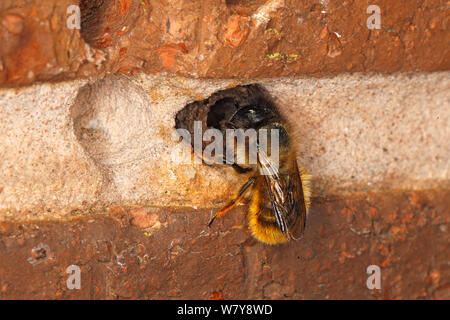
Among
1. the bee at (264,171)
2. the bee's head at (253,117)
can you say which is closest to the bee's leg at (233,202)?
the bee at (264,171)

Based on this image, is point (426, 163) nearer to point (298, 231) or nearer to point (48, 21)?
point (298, 231)

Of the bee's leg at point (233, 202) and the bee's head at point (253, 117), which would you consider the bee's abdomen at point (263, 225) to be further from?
the bee's head at point (253, 117)

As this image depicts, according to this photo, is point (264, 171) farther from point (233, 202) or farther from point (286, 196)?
point (233, 202)

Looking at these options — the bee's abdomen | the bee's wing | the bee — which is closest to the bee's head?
the bee

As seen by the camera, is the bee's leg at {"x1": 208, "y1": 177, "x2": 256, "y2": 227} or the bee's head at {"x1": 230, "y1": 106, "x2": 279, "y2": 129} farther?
the bee's head at {"x1": 230, "y1": 106, "x2": 279, "y2": 129}

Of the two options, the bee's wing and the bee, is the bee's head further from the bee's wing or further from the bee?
the bee's wing

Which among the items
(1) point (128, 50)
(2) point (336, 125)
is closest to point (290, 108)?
(2) point (336, 125)

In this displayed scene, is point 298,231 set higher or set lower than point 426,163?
lower
